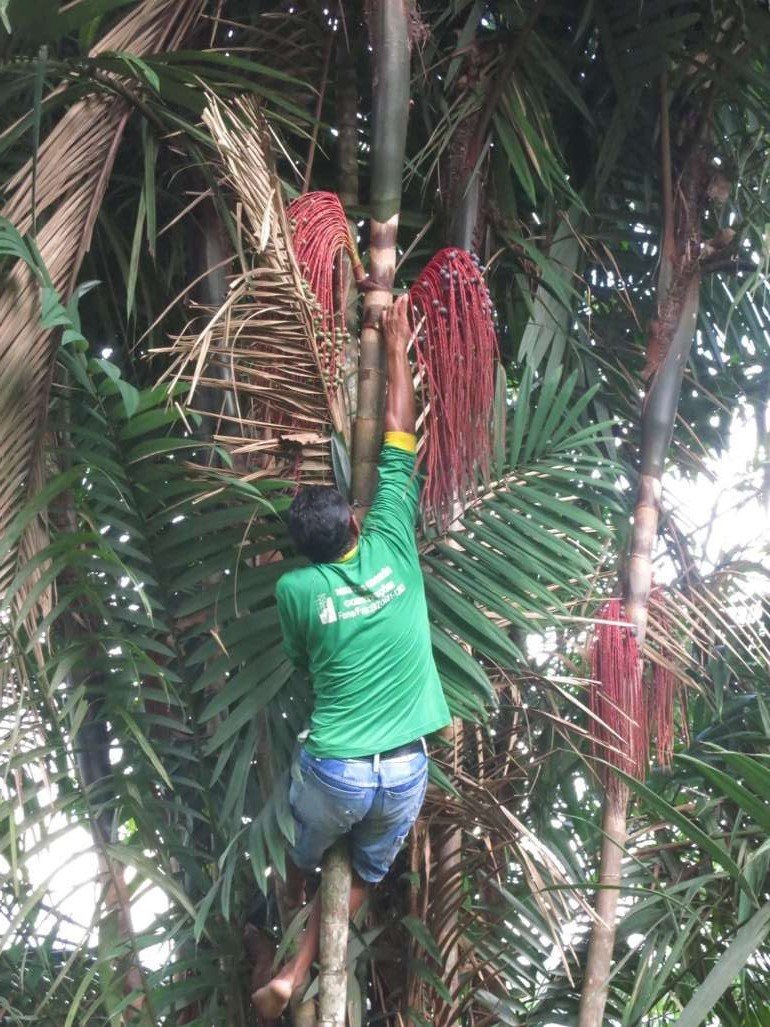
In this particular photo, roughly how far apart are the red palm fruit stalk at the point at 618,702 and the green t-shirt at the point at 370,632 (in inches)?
21.8

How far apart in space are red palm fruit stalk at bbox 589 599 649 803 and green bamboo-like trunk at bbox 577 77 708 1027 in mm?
53

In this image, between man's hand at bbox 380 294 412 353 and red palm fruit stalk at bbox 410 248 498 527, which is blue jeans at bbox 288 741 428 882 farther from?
man's hand at bbox 380 294 412 353

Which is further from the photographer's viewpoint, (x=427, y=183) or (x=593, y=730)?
(x=427, y=183)

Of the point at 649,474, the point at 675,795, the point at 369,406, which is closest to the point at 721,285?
the point at 649,474

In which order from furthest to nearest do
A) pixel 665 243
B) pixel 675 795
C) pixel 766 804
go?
pixel 675 795
pixel 665 243
pixel 766 804

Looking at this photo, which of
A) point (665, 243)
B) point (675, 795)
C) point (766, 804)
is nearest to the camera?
point (766, 804)

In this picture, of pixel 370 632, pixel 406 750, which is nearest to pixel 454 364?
pixel 370 632

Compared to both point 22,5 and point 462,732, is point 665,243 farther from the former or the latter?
point 22,5

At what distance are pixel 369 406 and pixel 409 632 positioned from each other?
41 centimetres

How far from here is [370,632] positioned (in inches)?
89.3

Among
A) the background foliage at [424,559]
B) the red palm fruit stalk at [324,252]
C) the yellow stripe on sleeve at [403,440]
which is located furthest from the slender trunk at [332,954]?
the red palm fruit stalk at [324,252]

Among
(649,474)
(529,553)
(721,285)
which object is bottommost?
(529,553)

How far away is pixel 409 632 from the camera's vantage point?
90.7 inches

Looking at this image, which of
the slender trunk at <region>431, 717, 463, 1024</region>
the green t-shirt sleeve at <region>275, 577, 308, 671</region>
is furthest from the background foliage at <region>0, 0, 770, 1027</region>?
the green t-shirt sleeve at <region>275, 577, 308, 671</region>
